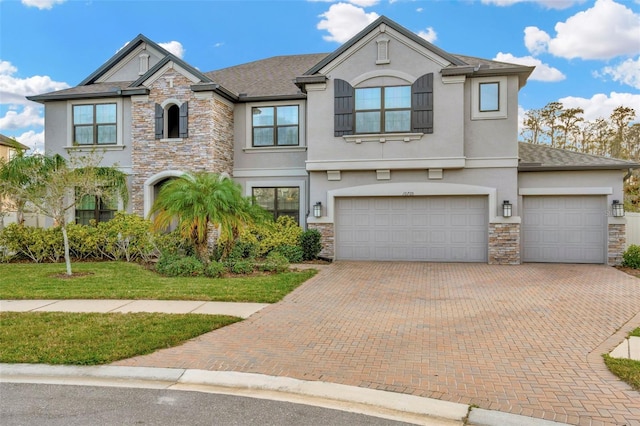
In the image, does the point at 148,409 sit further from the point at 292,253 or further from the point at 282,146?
the point at 282,146

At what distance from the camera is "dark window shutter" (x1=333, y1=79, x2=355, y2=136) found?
49.9 feet

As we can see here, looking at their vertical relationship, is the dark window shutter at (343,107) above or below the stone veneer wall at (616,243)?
above

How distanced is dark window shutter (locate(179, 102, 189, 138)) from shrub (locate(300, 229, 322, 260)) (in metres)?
5.63

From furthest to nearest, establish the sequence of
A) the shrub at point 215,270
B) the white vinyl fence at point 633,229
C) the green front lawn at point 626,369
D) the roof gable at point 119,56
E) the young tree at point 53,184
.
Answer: the roof gable at point 119,56 < the white vinyl fence at point 633,229 < the young tree at point 53,184 < the shrub at point 215,270 < the green front lawn at point 626,369

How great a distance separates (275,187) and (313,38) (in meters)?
9.17

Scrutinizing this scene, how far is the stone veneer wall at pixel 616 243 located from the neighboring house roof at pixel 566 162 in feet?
6.21

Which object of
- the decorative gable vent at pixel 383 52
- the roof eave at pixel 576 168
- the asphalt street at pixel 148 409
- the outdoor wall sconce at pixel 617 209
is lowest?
the asphalt street at pixel 148 409

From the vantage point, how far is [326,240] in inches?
617

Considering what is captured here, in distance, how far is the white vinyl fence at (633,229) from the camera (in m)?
15.3

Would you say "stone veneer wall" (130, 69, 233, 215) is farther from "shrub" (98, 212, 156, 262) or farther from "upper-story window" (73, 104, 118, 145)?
"shrub" (98, 212, 156, 262)

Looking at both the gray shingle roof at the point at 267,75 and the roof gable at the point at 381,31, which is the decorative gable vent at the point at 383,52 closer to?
the roof gable at the point at 381,31

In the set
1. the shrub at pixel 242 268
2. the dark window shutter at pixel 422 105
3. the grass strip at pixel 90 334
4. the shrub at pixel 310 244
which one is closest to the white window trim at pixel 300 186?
the shrub at pixel 310 244

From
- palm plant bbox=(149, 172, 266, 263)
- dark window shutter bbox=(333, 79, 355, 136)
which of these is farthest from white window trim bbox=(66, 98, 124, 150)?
dark window shutter bbox=(333, 79, 355, 136)

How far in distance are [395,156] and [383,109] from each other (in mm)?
1633
